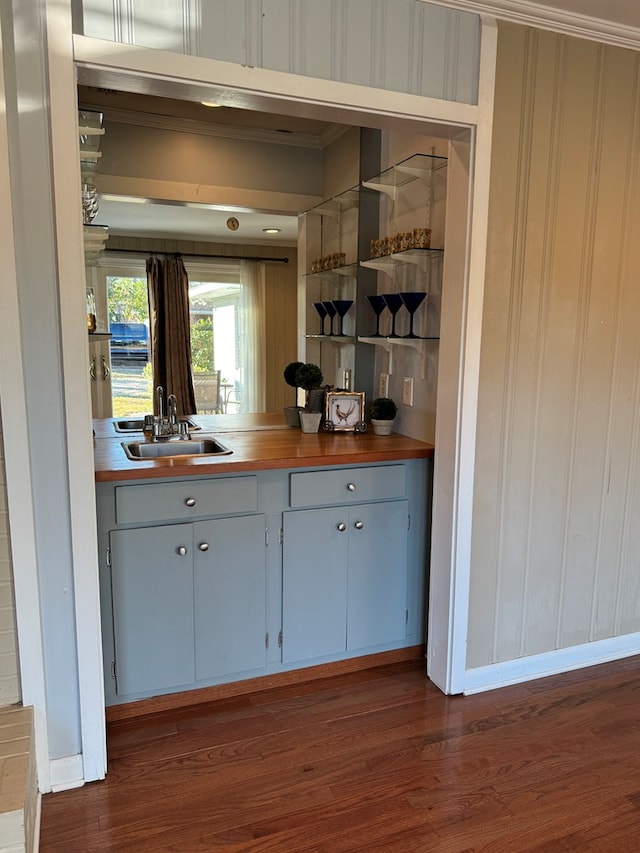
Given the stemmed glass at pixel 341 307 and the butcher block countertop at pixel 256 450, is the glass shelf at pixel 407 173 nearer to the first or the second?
the stemmed glass at pixel 341 307

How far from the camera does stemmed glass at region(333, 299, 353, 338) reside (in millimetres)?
3070

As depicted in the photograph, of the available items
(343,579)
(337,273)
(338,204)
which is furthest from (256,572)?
(338,204)

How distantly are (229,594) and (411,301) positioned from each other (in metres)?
1.38

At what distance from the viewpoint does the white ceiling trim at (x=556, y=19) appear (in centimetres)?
194

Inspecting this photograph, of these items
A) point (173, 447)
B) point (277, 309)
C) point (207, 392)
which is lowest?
point (207, 392)

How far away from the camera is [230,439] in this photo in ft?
8.71

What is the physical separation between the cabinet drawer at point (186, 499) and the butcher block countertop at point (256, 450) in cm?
5

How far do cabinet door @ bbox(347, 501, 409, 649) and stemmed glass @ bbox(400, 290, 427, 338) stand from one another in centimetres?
78

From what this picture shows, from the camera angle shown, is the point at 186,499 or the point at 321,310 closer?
the point at 186,499

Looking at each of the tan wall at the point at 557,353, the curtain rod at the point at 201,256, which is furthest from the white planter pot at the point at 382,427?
the curtain rod at the point at 201,256

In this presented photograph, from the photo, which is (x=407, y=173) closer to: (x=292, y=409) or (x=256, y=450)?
(x=292, y=409)

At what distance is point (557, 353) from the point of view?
2318 millimetres

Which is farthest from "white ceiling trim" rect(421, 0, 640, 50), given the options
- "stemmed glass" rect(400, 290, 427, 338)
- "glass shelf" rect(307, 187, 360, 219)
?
"glass shelf" rect(307, 187, 360, 219)

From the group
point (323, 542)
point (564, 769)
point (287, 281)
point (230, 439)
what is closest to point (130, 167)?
point (230, 439)
